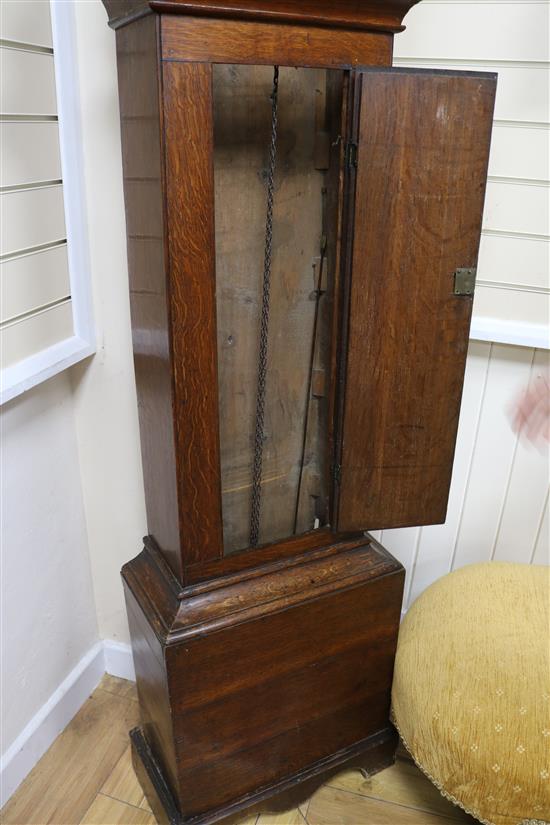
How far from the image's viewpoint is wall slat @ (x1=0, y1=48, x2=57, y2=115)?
997mm

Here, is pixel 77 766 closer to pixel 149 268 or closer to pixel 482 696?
pixel 482 696

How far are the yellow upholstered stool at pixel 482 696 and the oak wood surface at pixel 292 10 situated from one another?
3.07ft

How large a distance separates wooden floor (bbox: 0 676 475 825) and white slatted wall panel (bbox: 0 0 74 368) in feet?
2.72

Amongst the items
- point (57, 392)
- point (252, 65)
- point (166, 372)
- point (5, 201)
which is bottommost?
point (57, 392)

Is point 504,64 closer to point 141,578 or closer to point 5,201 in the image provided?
point 5,201

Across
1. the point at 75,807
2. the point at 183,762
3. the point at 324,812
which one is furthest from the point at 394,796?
the point at 75,807

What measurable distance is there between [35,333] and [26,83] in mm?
378

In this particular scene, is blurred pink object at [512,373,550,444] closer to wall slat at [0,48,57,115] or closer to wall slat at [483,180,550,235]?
wall slat at [483,180,550,235]

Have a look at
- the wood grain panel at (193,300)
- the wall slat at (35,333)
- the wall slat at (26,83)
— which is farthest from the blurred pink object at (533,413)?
the wall slat at (26,83)

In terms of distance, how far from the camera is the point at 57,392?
130 centimetres

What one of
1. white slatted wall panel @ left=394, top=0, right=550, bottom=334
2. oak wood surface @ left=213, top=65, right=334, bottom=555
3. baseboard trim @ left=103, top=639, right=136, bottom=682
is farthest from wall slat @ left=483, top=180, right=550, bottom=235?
baseboard trim @ left=103, top=639, right=136, bottom=682

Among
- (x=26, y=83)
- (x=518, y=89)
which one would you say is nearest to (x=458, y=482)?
(x=518, y=89)

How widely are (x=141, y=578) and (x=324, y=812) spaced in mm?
590

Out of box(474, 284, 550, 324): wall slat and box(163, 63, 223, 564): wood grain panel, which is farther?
box(474, 284, 550, 324): wall slat
